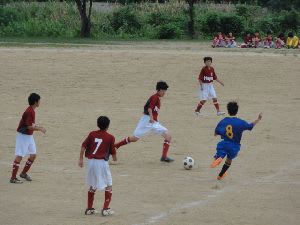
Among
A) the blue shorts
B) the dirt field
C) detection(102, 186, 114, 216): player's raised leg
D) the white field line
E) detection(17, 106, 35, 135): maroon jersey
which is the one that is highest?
detection(17, 106, 35, 135): maroon jersey

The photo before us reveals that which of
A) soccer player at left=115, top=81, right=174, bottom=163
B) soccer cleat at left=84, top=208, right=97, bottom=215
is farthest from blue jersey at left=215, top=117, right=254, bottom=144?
soccer cleat at left=84, top=208, right=97, bottom=215

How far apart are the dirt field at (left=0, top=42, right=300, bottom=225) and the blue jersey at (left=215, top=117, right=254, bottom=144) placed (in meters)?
0.79

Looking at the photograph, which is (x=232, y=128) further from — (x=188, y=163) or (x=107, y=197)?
(x=107, y=197)

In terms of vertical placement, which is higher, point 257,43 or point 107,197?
point 107,197

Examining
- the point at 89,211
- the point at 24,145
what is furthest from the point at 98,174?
the point at 24,145

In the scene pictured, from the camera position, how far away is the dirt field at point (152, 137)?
1156cm

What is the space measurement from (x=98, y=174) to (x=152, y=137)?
7374 mm

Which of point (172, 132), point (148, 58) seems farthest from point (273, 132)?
point (148, 58)

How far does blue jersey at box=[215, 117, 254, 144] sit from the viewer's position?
13.1 meters

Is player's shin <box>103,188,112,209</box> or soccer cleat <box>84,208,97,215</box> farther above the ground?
player's shin <box>103,188,112,209</box>

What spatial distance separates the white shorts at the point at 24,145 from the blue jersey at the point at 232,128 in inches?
123

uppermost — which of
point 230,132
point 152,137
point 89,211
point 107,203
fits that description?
point 230,132

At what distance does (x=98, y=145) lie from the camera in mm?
10953

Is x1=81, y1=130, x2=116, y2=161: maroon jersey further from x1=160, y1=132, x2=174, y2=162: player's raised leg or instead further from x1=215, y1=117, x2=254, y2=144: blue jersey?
x1=160, y1=132, x2=174, y2=162: player's raised leg
